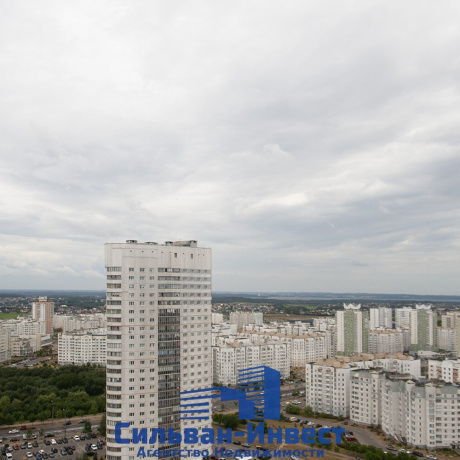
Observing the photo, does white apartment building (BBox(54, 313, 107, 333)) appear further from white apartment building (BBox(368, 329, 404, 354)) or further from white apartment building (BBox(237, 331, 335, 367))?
white apartment building (BBox(368, 329, 404, 354))

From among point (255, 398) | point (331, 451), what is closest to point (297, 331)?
point (255, 398)

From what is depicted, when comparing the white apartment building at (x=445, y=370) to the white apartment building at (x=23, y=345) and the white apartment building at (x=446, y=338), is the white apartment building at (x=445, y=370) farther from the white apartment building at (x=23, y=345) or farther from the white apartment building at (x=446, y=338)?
the white apartment building at (x=23, y=345)

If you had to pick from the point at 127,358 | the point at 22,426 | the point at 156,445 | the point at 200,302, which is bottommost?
the point at 22,426

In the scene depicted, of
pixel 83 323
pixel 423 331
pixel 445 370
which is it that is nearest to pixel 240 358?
pixel 445 370

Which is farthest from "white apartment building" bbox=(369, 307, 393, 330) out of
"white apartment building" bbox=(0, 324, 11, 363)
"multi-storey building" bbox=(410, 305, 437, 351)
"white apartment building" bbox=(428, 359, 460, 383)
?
"white apartment building" bbox=(0, 324, 11, 363)

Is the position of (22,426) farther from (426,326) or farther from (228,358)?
(426,326)
